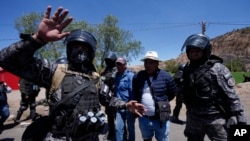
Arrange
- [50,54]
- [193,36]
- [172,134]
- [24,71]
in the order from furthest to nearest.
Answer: [50,54], [172,134], [193,36], [24,71]

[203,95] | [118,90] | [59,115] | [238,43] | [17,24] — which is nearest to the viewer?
[59,115]

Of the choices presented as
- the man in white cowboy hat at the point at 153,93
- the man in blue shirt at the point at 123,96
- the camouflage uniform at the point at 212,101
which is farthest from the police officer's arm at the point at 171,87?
the man in blue shirt at the point at 123,96

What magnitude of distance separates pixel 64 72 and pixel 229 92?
2.00 meters

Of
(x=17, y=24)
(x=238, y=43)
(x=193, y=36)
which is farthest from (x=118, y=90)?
(x=238, y=43)

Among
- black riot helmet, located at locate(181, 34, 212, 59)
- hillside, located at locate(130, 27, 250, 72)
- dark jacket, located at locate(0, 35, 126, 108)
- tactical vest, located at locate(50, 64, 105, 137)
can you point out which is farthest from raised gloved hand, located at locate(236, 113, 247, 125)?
hillside, located at locate(130, 27, 250, 72)

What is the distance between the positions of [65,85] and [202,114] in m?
1.86

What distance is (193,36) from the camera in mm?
Result: 3732

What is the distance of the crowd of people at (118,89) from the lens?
2.23 metres

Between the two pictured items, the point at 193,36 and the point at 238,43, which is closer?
the point at 193,36

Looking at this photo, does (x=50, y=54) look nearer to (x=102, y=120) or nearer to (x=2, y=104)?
(x=2, y=104)

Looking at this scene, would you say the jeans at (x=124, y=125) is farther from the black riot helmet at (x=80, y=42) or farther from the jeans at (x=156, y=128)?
the black riot helmet at (x=80, y=42)

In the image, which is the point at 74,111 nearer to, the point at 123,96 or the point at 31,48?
the point at 31,48

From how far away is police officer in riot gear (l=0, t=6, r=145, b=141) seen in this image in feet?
6.98

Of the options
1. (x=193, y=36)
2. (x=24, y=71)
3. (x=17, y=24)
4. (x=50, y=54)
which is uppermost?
(x=17, y=24)
